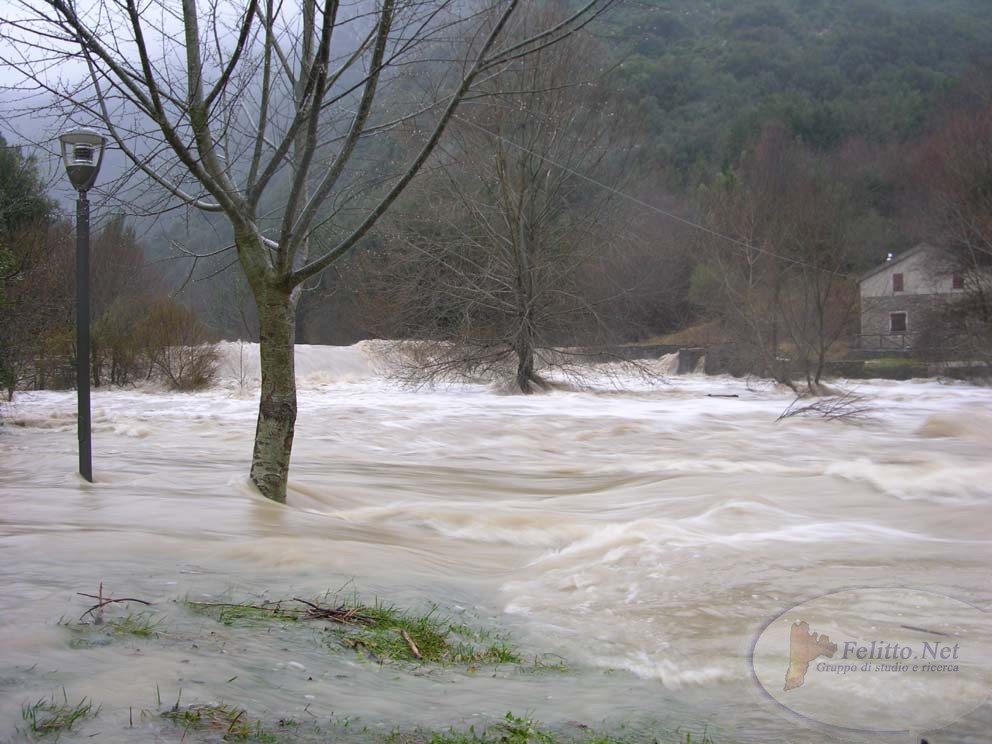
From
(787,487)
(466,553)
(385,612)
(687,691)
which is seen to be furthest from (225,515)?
(787,487)

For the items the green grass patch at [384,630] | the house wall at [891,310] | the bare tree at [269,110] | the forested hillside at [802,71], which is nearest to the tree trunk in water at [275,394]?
the bare tree at [269,110]

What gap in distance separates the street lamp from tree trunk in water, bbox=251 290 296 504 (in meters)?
1.80

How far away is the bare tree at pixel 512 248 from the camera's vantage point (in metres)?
22.8

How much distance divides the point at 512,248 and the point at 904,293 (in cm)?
2264

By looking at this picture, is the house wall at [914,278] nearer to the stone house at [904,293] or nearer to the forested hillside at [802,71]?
the stone house at [904,293]

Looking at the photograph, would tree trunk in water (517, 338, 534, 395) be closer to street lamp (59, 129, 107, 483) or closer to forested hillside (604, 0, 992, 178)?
street lamp (59, 129, 107, 483)

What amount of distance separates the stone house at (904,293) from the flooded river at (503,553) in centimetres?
1717

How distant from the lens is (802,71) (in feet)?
233

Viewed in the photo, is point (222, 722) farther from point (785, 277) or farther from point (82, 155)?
point (785, 277)

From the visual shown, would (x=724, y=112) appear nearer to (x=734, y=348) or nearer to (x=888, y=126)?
(x=888, y=126)

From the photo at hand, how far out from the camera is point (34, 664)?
2965mm

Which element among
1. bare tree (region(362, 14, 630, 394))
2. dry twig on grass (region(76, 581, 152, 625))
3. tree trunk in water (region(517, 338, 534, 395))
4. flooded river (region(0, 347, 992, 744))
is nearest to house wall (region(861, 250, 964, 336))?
bare tree (region(362, 14, 630, 394))

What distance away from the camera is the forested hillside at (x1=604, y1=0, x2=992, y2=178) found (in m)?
56.2

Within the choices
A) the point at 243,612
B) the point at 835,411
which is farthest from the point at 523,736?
the point at 835,411
